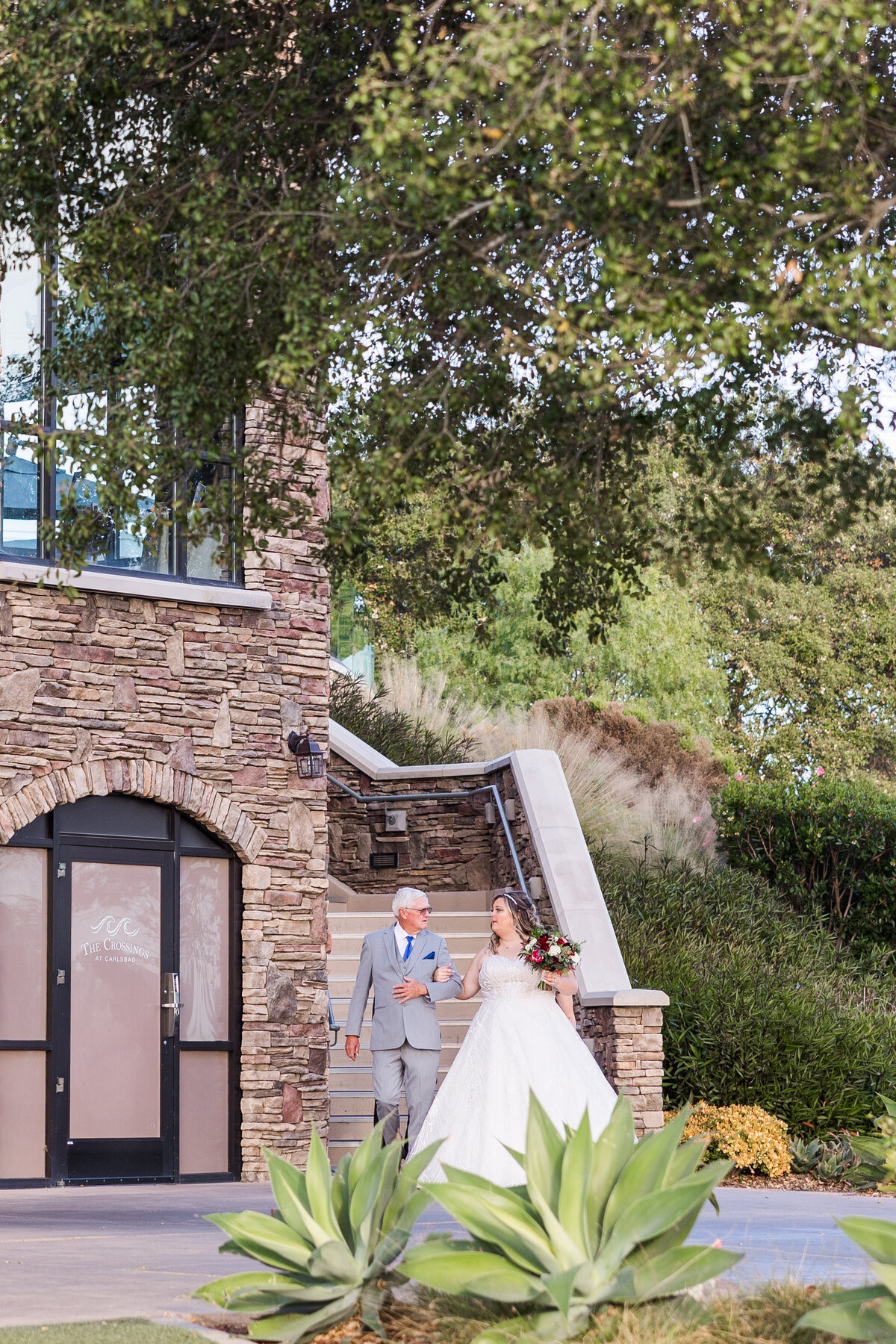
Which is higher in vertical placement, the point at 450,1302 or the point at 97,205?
the point at 97,205

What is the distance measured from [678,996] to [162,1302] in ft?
28.9

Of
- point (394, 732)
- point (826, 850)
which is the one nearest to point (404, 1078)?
point (394, 732)

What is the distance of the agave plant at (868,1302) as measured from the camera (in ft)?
14.3

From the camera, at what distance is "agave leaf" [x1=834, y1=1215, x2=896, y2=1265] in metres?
4.50

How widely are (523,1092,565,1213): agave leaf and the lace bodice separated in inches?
163

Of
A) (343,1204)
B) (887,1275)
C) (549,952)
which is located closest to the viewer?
(887,1275)

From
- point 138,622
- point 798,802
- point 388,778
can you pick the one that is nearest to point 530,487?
point 138,622

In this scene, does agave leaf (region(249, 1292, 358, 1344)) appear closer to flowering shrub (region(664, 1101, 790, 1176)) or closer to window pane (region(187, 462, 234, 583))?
flowering shrub (region(664, 1101, 790, 1176))

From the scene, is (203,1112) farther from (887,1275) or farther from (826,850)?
(887,1275)

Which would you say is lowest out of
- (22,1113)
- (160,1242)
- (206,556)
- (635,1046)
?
(22,1113)

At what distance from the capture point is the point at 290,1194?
219 inches

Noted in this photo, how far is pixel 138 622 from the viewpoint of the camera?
494 inches

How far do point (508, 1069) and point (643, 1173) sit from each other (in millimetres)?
4068

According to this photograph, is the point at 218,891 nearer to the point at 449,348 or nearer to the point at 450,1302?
the point at 449,348
